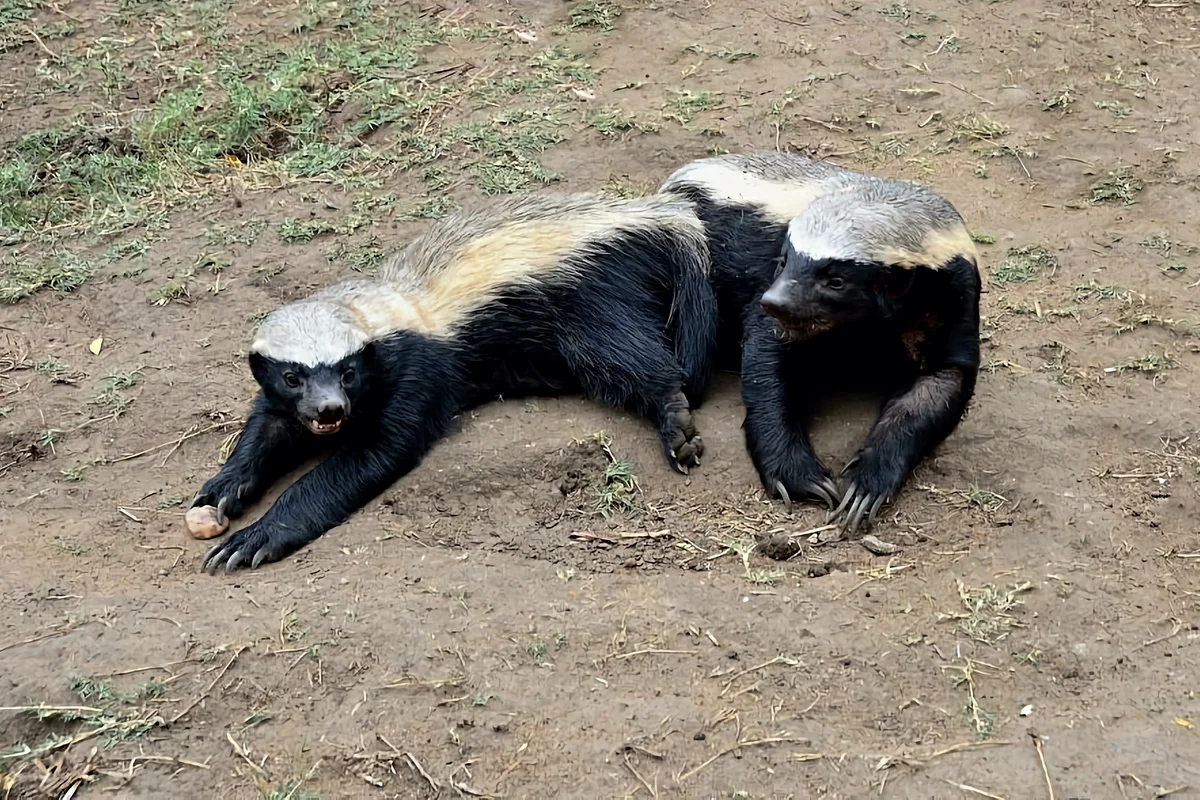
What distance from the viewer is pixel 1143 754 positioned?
3396 mm

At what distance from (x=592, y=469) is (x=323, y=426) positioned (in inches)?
44.8

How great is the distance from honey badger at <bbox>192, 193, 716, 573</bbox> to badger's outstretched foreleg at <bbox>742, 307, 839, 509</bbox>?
303mm

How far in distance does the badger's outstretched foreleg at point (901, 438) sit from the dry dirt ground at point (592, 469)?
0.41 feet

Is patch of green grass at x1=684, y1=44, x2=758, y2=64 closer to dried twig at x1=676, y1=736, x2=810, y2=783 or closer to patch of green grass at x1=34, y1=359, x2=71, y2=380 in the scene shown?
patch of green grass at x1=34, y1=359, x2=71, y2=380

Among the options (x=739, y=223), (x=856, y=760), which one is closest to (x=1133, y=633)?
(x=856, y=760)

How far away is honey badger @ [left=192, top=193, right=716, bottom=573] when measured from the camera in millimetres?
5031

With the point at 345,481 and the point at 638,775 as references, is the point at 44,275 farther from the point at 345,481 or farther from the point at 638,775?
the point at 638,775

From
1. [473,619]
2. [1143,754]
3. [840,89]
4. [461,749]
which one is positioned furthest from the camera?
[840,89]

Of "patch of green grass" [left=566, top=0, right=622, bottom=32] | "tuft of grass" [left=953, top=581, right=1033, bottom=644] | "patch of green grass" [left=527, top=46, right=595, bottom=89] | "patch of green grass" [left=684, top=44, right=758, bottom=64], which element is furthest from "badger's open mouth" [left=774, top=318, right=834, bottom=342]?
"patch of green grass" [left=566, top=0, right=622, bottom=32]

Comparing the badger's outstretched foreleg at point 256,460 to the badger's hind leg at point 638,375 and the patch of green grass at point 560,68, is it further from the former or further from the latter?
the patch of green grass at point 560,68

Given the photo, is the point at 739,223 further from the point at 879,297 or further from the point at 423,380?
the point at 423,380

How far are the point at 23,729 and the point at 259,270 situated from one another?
3495mm

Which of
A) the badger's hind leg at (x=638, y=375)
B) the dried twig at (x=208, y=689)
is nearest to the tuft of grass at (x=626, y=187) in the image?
the badger's hind leg at (x=638, y=375)

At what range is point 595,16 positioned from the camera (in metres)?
9.09
